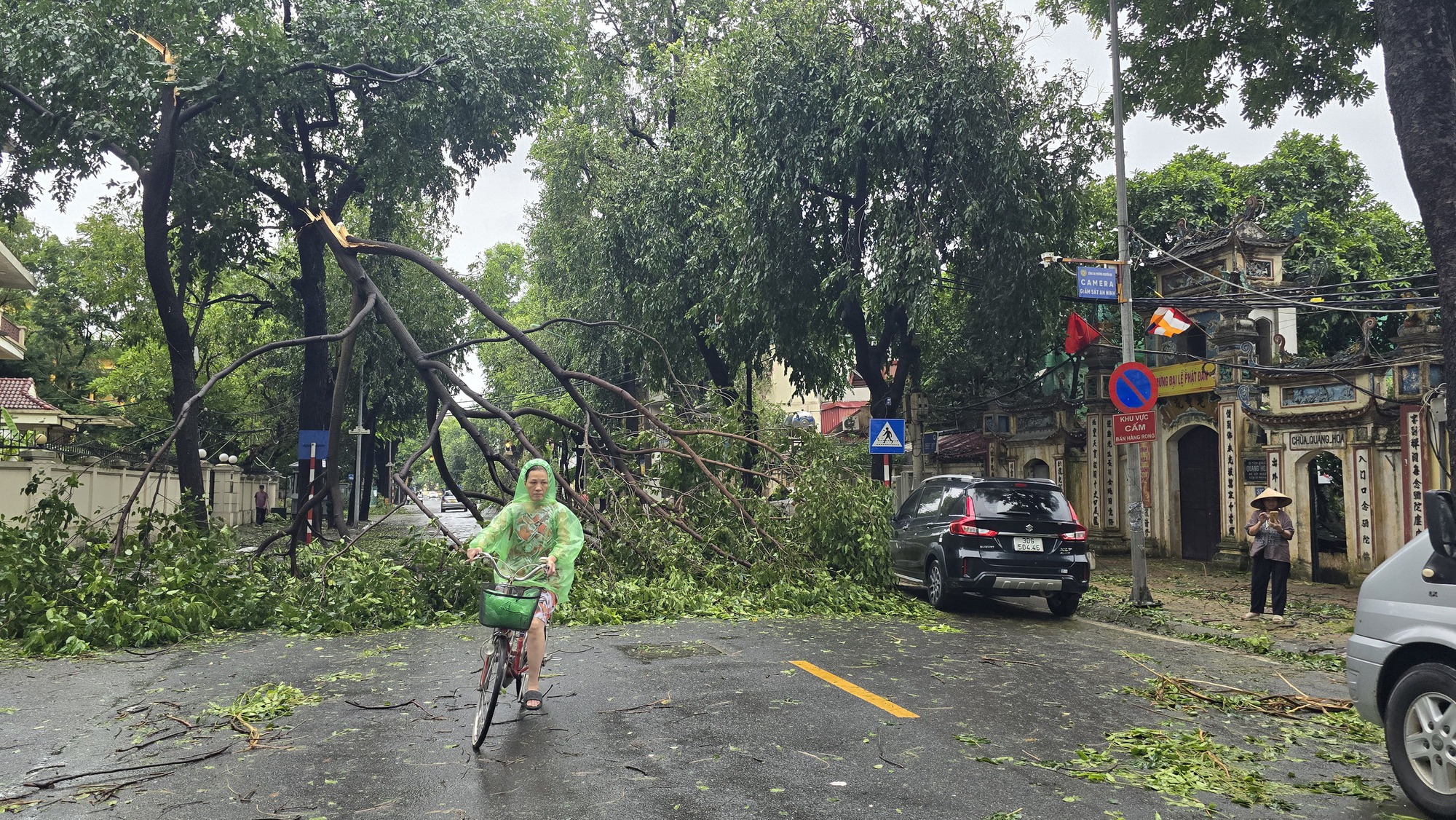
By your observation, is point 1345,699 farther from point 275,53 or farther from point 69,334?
point 69,334

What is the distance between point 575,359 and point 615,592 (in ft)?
63.5

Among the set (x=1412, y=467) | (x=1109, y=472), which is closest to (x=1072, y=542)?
(x=1412, y=467)

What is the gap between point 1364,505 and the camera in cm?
1823

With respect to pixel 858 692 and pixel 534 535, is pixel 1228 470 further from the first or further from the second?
pixel 534 535

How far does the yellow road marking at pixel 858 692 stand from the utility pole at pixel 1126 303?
7210mm

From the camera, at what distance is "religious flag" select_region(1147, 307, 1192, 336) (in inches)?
792

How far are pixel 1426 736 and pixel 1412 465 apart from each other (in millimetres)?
14231

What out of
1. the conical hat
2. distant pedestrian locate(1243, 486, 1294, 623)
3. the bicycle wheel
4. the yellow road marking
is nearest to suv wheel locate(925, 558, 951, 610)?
distant pedestrian locate(1243, 486, 1294, 623)

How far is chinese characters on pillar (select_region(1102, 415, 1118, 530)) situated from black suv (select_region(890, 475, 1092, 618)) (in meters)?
13.0

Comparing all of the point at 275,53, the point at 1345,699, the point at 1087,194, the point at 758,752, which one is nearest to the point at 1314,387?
the point at 1087,194

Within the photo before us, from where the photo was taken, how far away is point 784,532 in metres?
14.5

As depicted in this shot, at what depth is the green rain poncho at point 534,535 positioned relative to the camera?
23.4 ft

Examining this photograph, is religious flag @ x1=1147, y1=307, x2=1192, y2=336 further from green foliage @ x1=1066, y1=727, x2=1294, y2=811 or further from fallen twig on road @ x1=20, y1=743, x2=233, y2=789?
fallen twig on road @ x1=20, y1=743, x2=233, y2=789

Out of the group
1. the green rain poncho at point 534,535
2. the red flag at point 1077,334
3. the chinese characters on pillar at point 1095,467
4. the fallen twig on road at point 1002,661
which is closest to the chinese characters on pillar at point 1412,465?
the red flag at point 1077,334
